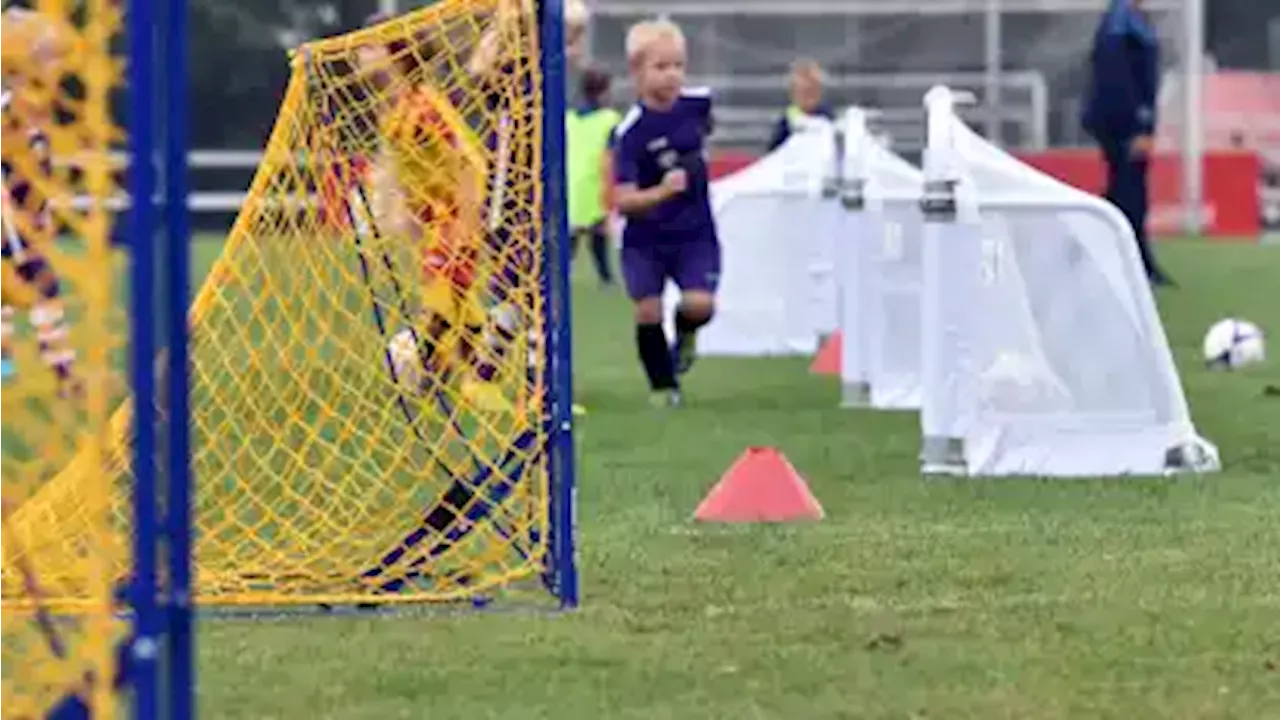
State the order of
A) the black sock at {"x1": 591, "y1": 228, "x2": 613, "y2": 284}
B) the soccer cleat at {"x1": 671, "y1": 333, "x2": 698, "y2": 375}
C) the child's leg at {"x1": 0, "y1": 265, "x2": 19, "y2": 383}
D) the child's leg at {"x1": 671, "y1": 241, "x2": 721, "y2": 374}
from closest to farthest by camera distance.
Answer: the child's leg at {"x1": 0, "y1": 265, "x2": 19, "y2": 383} → the child's leg at {"x1": 671, "y1": 241, "x2": 721, "y2": 374} → the soccer cleat at {"x1": 671, "y1": 333, "x2": 698, "y2": 375} → the black sock at {"x1": 591, "y1": 228, "x2": 613, "y2": 284}

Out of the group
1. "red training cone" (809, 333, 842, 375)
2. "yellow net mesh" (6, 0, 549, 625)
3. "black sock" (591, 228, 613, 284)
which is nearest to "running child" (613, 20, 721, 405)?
"red training cone" (809, 333, 842, 375)

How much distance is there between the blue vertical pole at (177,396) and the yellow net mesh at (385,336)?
256 centimetres

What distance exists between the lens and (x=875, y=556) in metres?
6.95

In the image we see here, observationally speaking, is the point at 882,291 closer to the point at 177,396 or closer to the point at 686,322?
the point at 686,322

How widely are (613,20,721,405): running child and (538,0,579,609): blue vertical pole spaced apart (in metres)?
4.91

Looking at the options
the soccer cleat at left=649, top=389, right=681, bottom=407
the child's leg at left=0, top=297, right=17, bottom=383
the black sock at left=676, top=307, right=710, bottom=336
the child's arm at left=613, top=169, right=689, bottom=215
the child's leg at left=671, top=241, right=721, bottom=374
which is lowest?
the soccer cleat at left=649, top=389, right=681, bottom=407

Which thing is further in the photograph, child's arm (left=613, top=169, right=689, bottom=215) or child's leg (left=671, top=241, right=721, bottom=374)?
child's leg (left=671, top=241, right=721, bottom=374)

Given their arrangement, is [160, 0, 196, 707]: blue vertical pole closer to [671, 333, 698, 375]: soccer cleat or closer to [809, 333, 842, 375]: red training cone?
[671, 333, 698, 375]: soccer cleat

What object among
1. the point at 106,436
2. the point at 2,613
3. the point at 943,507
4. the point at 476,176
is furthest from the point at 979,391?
the point at 106,436

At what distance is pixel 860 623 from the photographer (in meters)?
6.00

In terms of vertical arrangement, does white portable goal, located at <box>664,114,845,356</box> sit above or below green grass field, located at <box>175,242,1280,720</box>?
above

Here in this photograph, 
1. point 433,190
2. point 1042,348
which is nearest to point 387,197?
point 433,190

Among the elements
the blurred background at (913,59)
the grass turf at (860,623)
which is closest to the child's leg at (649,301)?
the grass turf at (860,623)

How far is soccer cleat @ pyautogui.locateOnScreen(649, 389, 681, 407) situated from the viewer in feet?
38.7
